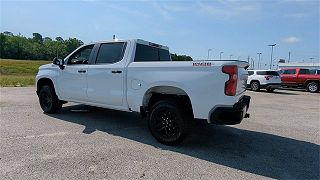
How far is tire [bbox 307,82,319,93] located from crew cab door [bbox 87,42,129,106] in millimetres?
19609

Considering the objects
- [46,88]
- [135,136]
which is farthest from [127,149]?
[46,88]

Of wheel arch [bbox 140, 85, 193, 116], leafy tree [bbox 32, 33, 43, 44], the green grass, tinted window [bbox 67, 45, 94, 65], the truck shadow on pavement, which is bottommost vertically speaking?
the green grass

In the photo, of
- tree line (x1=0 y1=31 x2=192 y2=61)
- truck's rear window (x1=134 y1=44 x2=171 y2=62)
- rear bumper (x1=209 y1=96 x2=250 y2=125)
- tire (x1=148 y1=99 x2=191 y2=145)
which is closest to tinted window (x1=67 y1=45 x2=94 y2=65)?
truck's rear window (x1=134 y1=44 x2=171 y2=62)

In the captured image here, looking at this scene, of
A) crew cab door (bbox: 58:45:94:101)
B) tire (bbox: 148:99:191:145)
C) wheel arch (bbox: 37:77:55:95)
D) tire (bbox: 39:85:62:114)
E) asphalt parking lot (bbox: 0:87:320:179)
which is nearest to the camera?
asphalt parking lot (bbox: 0:87:320:179)

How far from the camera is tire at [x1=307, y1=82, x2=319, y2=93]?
71.2 feet

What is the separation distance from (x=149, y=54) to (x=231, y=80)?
8.11ft

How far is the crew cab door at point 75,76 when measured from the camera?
6.96 meters

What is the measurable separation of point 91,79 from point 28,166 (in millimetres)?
2861

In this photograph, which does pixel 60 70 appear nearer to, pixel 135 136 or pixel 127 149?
pixel 135 136

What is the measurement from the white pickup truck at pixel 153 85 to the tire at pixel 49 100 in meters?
0.03

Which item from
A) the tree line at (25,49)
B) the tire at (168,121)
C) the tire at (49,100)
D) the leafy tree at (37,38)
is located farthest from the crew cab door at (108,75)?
the leafy tree at (37,38)

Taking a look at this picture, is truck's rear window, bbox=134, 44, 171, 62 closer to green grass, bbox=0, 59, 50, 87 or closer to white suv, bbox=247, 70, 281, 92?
green grass, bbox=0, 59, 50, 87

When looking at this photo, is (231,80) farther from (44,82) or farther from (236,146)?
(44,82)

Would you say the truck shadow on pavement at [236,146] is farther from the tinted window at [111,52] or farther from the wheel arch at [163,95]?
the tinted window at [111,52]
